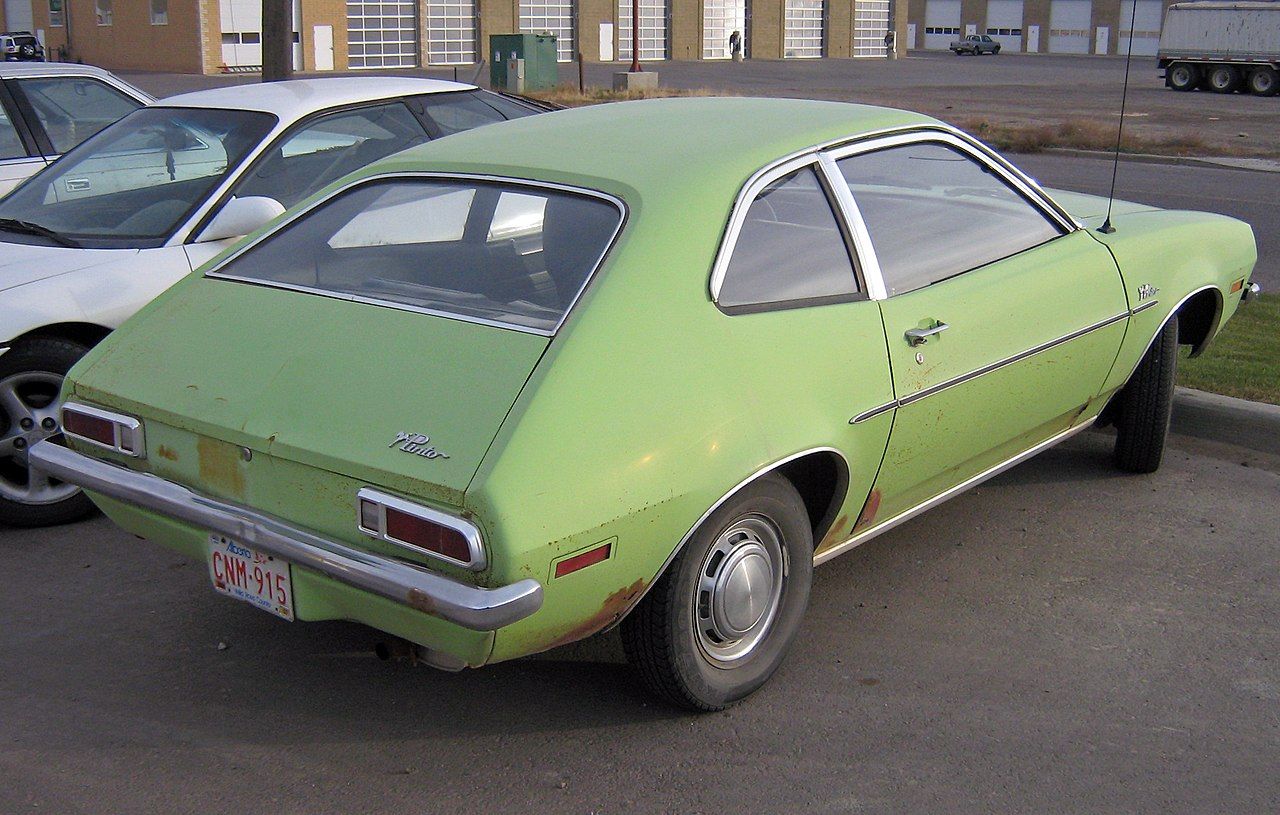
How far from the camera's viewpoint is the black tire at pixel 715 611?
3221mm

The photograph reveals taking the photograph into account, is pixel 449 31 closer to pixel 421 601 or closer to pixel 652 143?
pixel 652 143

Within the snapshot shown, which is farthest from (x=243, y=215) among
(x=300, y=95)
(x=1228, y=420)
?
(x=1228, y=420)

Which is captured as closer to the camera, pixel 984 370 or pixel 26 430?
pixel 984 370

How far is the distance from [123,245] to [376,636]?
2209 millimetres

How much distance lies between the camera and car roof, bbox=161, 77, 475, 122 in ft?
18.8

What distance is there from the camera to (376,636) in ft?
12.9

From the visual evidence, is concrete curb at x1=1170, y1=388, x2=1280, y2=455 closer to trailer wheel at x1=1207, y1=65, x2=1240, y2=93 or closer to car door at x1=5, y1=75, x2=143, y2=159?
car door at x1=5, y1=75, x2=143, y2=159

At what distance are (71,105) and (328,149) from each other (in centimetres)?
281

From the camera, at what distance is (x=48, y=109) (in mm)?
7547

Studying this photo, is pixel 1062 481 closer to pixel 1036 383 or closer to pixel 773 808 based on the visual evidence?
pixel 1036 383

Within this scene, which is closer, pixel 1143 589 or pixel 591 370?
pixel 591 370

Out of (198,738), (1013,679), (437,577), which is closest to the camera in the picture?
(437,577)

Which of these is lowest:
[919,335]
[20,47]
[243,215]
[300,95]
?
[919,335]

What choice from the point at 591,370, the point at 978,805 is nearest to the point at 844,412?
the point at 591,370
